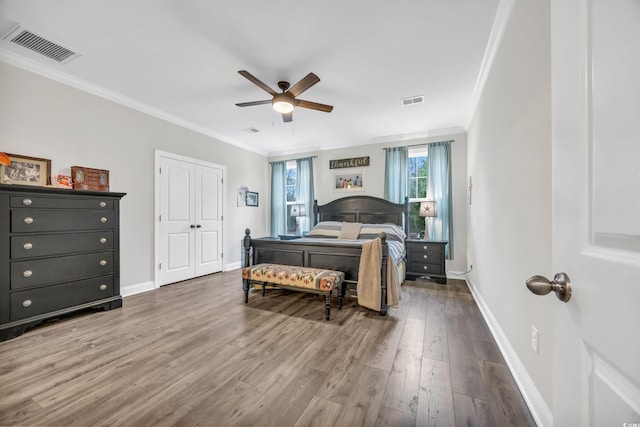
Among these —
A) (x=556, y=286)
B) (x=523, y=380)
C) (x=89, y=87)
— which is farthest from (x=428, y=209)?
(x=89, y=87)

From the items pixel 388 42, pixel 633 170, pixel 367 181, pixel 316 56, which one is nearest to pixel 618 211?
pixel 633 170

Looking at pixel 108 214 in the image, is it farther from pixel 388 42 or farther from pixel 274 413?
pixel 388 42

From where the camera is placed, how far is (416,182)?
4871 mm

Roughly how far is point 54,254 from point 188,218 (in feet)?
6.25

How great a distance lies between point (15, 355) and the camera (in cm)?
194

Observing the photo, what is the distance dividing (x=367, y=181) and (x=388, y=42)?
303 cm

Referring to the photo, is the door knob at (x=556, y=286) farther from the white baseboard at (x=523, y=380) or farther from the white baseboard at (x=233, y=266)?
the white baseboard at (x=233, y=266)

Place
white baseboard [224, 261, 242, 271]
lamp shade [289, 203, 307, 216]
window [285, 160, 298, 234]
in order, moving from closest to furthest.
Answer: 1. white baseboard [224, 261, 242, 271]
2. lamp shade [289, 203, 307, 216]
3. window [285, 160, 298, 234]

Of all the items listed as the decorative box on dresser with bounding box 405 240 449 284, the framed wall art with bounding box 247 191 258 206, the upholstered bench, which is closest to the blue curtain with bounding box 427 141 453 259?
the decorative box on dresser with bounding box 405 240 449 284

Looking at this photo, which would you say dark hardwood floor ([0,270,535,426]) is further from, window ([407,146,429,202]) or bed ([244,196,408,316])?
window ([407,146,429,202])

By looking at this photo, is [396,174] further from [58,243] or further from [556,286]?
[58,243]

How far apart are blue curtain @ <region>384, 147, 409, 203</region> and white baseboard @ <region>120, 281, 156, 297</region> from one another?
427 centimetres

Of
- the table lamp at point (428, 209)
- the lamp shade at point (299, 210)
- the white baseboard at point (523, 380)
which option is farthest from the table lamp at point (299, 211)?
the white baseboard at point (523, 380)

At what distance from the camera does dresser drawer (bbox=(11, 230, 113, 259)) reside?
2.30 m
